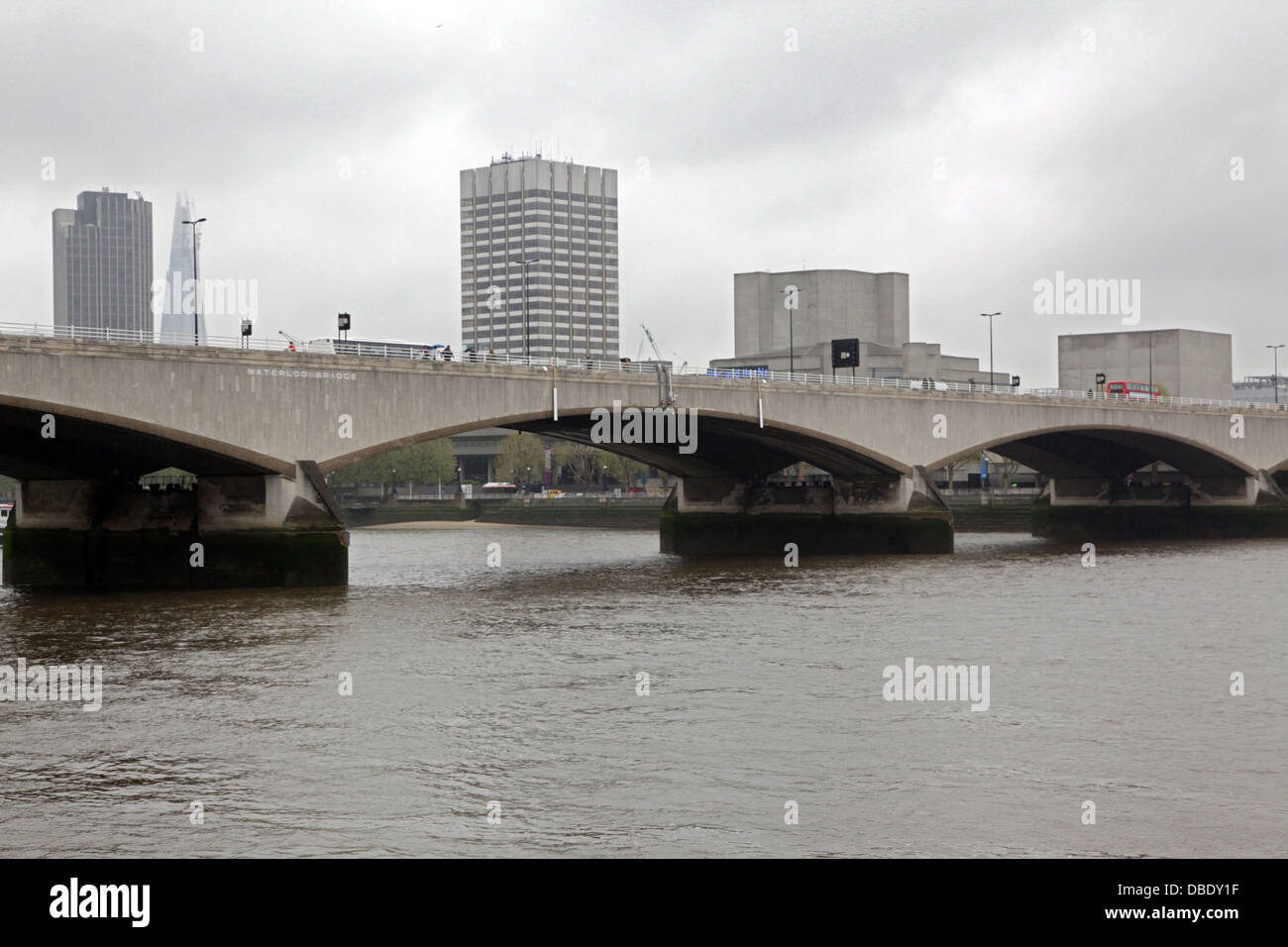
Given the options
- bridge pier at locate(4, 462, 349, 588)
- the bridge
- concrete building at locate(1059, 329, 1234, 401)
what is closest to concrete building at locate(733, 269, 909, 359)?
concrete building at locate(1059, 329, 1234, 401)

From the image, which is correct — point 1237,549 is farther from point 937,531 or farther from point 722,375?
point 722,375

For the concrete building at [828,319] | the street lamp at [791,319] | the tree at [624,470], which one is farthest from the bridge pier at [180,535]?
the concrete building at [828,319]

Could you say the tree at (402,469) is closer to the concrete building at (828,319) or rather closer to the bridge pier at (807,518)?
the concrete building at (828,319)

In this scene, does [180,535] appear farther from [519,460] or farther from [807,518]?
[519,460]

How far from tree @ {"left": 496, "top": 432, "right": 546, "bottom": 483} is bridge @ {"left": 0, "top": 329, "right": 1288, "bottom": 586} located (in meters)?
68.7

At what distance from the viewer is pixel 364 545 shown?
81.8 metres

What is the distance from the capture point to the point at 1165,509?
→ 84.2m

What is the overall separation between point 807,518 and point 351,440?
2721cm

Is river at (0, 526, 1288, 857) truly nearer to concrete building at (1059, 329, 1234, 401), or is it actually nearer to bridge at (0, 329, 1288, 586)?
bridge at (0, 329, 1288, 586)

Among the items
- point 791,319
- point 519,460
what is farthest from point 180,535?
point 519,460

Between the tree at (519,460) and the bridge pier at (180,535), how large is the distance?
8852cm

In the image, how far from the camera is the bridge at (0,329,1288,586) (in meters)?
41.8
